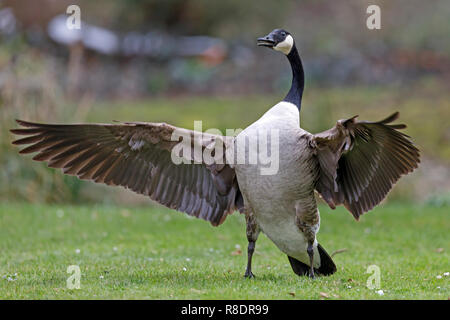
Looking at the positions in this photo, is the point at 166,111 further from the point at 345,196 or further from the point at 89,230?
the point at 345,196

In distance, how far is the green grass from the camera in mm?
6312

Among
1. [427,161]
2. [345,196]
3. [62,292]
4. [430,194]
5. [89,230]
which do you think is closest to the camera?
[62,292]

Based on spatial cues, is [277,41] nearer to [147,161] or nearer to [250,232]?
[147,161]

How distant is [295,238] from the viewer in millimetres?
7168

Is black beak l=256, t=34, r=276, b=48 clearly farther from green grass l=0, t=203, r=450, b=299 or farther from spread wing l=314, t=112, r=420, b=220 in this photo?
green grass l=0, t=203, r=450, b=299

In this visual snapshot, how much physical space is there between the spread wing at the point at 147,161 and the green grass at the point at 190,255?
93 cm

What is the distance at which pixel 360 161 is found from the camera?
6.87 meters

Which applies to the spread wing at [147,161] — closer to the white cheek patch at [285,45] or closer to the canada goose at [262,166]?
the canada goose at [262,166]

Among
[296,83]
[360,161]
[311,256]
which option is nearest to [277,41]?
[296,83]

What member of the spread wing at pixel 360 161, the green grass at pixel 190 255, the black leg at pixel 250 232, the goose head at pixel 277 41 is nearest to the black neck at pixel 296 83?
the goose head at pixel 277 41

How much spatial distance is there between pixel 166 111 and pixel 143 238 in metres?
11.8

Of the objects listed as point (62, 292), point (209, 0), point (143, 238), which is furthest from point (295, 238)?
point (209, 0)

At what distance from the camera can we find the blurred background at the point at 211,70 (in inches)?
571

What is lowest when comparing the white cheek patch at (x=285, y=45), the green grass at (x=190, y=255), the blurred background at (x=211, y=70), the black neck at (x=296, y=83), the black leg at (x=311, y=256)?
the green grass at (x=190, y=255)
